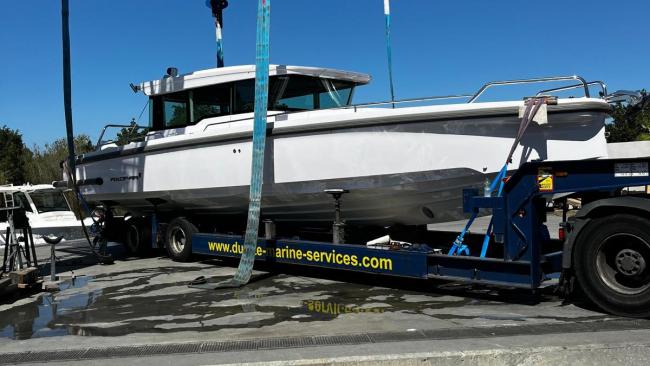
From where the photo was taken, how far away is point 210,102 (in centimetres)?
833

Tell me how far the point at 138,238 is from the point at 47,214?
14.4 feet

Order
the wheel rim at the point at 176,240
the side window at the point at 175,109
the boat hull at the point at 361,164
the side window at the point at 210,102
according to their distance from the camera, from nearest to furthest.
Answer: the boat hull at the point at 361,164 → the side window at the point at 210,102 → the side window at the point at 175,109 → the wheel rim at the point at 176,240

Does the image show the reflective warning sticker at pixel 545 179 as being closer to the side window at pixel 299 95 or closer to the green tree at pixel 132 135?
the side window at pixel 299 95

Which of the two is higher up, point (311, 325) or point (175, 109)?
point (175, 109)

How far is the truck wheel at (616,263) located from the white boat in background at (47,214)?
1062 centimetres

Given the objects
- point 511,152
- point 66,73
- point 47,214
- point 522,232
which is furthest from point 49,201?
point 522,232

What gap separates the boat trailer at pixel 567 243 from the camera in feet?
Answer: 15.1

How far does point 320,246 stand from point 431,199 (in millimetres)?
1464

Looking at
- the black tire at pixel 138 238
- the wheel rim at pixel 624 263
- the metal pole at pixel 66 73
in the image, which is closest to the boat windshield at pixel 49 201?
the black tire at pixel 138 238

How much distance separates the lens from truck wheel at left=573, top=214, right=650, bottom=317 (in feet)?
15.0

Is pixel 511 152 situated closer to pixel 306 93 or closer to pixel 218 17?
pixel 306 93

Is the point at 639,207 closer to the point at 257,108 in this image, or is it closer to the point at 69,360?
the point at 257,108

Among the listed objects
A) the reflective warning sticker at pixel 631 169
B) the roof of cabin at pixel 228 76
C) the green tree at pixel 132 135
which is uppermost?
the roof of cabin at pixel 228 76

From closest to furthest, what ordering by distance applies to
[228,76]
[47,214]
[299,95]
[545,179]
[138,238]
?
[545,179], [299,95], [228,76], [138,238], [47,214]
